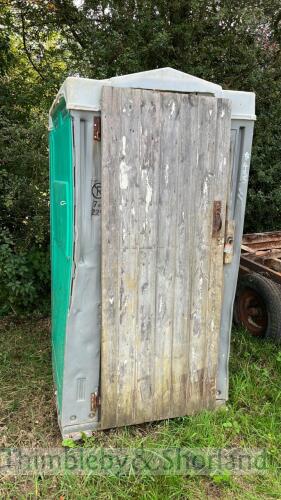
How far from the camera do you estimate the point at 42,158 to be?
4.10 m

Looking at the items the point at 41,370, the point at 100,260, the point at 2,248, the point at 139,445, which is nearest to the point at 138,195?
the point at 100,260

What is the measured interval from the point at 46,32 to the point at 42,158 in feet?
7.99

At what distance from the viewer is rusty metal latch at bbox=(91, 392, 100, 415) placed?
2383mm

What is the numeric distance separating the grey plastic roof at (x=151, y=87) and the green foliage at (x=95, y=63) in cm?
216

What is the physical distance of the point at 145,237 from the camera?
7.39 ft

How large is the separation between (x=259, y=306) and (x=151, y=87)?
8.75 ft

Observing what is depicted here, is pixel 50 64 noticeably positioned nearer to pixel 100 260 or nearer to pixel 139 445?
pixel 100 260

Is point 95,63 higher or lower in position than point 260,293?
higher

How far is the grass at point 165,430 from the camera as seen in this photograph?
2111 mm

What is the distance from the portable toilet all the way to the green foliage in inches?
71.2

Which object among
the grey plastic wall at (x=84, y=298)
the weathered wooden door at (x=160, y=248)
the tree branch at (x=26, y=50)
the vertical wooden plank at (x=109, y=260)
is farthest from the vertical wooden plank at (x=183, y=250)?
the tree branch at (x=26, y=50)

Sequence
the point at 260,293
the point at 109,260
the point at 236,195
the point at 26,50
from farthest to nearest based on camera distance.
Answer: the point at 26,50 < the point at 260,293 < the point at 236,195 < the point at 109,260

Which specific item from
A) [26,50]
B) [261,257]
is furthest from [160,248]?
[26,50]

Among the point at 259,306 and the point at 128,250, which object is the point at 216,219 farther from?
the point at 259,306
